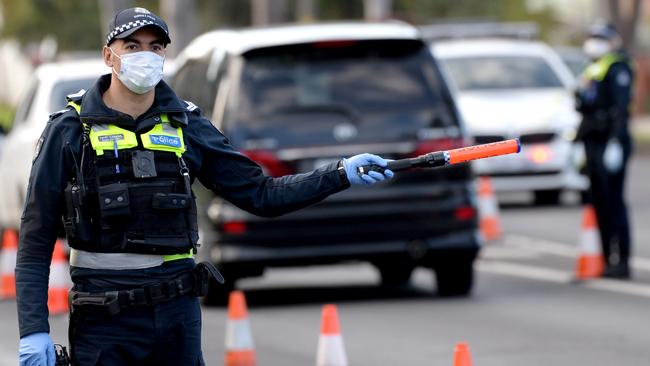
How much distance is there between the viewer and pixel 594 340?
414 inches

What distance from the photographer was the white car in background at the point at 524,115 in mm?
20031

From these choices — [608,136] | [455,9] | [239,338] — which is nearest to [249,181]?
[239,338]

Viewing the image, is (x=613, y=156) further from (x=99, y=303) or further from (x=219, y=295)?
(x=99, y=303)

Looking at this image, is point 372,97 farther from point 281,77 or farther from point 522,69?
point 522,69

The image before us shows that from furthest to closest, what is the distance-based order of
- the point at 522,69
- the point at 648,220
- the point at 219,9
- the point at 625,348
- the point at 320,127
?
the point at 219,9 < the point at 522,69 < the point at 648,220 < the point at 320,127 < the point at 625,348

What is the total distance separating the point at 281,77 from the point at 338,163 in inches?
252

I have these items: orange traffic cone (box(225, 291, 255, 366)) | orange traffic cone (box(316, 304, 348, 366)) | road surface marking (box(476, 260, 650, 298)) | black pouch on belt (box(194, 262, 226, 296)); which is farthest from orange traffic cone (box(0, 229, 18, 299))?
black pouch on belt (box(194, 262, 226, 296))

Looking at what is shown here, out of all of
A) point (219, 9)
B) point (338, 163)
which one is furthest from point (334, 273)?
Answer: point (219, 9)

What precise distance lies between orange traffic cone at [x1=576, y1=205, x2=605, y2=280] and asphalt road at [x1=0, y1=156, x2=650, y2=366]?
14 centimetres

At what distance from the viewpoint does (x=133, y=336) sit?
18.3ft

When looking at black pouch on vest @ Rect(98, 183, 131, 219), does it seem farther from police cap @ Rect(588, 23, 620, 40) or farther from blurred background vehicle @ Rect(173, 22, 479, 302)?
police cap @ Rect(588, 23, 620, 40)

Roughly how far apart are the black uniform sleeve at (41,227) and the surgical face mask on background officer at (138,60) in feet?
0.88

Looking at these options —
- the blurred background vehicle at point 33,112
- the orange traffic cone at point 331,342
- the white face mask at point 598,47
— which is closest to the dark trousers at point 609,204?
the white face mask at point 598,47

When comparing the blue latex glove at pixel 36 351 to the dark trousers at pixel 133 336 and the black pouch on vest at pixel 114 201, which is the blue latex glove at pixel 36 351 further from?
the black pouch on vest at pixel 114 201
